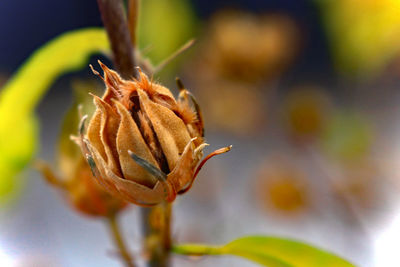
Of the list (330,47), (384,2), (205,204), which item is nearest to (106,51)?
(384,2)

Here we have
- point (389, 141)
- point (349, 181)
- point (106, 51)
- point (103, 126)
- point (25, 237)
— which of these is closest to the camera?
point (103, 126)

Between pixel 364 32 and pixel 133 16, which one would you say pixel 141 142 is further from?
pixel 364 32

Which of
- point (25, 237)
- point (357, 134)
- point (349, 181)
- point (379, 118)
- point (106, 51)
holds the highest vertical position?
point (379, 118)

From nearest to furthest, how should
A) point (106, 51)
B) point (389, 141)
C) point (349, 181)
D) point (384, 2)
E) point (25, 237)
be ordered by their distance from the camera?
point (106, 51), point (384, 2), point (25, 237), point (349, 181), point (389, 141)

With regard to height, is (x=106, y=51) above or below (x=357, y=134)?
below

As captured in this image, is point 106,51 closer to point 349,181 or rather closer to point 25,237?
point 25,237

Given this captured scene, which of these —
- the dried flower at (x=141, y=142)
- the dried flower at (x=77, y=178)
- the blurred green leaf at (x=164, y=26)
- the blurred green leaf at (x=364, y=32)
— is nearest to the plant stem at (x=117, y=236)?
the dried flower at (x=77, y=178)

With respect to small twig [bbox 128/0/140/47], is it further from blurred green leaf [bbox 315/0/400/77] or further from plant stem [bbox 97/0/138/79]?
blurred green leaf [bbox 315/0/400/77]

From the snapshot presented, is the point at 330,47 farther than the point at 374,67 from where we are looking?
Yes
